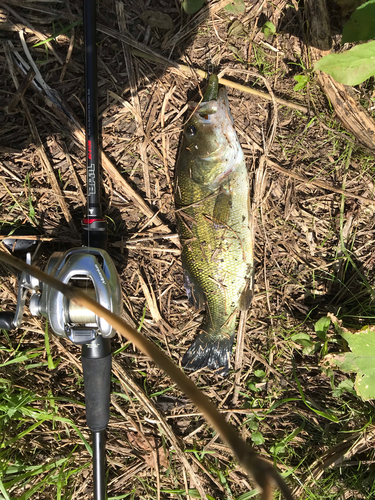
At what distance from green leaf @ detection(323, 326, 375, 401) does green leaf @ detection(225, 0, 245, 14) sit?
8.13 ft

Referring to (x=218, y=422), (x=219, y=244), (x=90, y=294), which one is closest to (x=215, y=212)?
(x=219, y=244)

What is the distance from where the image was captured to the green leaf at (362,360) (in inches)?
95.8

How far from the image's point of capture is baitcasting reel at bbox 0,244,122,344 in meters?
1.81

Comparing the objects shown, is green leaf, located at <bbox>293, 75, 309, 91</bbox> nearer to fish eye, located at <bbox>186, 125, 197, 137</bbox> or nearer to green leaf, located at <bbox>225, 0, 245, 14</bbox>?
green leaf, located at <bbox>225, 0, 245, 14</bbox>

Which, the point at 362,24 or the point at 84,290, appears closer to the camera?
the point at 84,290

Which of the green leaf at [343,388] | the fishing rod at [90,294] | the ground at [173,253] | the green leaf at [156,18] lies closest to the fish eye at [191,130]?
the ground at [173,253]

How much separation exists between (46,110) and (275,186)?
184 centimetres

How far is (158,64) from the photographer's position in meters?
2.54

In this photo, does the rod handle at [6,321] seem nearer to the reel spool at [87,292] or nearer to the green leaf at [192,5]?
the reel spool at [87,292]

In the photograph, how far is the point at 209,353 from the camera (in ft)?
8.61

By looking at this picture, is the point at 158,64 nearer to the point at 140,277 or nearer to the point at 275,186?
the point at 275,186

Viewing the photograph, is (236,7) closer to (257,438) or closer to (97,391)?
(97,391)

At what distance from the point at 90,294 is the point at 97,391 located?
74 cm

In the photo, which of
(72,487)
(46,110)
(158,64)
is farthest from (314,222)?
(72,487)
